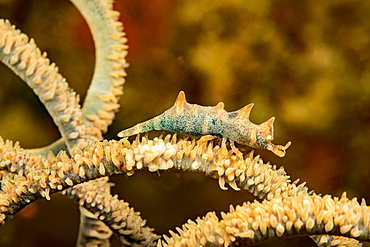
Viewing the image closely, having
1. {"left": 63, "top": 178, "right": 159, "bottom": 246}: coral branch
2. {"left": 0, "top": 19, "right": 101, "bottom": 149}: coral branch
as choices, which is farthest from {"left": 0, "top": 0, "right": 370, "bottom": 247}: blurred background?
{"left": 63, "top": 178, "right": 159, "bottom": 246}: coral branch

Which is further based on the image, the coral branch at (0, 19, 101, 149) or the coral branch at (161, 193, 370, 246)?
the coral branch at (0, 19, 101, 149)

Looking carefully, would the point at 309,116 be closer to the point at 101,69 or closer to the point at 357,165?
the point at 357,165

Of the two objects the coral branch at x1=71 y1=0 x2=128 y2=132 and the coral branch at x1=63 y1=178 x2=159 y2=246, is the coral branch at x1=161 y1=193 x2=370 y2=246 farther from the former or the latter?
the coral branch at x1=71 y1=0 x2=128 y2=132

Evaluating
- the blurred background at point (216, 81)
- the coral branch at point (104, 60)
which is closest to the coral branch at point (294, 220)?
the blurred background at point (216, 81)

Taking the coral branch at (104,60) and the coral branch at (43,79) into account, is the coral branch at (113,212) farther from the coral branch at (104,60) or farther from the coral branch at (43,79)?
the coral branch at (104,60)

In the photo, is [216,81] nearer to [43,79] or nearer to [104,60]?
[104,60]

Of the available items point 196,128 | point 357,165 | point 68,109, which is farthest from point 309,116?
point 68,109
